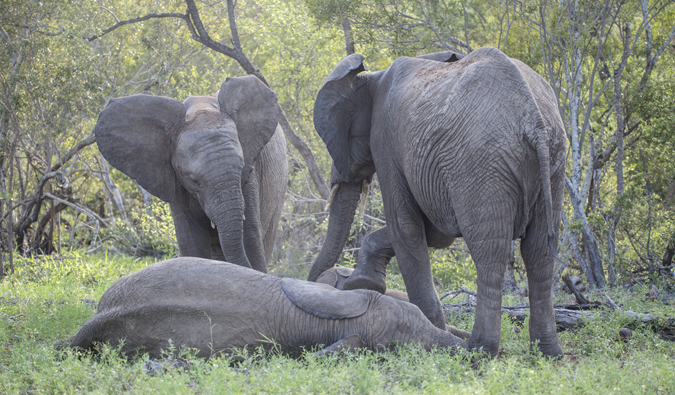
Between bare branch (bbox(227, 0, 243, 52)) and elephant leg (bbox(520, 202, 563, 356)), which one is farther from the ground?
bare branch (bbox(227, 0, 243, 52))

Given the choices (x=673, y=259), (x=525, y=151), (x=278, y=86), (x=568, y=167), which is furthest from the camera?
(x=278, y=86)

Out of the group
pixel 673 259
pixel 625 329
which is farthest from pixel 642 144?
pixel 625 329

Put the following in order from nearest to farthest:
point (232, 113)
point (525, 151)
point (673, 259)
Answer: point (525, 151)
point (232, 113)
point (673, 259)

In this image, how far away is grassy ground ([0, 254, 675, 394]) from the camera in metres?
3.50

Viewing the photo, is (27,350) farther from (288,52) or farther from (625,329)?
(288,52)

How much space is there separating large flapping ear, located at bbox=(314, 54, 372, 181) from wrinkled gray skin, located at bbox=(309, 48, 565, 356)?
459 mm

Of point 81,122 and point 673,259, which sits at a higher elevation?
point 81,122

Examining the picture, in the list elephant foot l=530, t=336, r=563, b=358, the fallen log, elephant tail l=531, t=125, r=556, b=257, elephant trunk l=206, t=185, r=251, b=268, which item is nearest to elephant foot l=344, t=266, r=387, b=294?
elephant trunk l=206, t=185, r=251, b=268

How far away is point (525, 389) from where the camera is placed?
11.5 ft

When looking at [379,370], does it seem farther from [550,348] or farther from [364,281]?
[364,281]

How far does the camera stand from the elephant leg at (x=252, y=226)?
6.06 metres

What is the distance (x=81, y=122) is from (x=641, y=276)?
26.6 feet

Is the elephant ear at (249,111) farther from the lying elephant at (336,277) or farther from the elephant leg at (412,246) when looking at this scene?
the elephant leg at (412,246)

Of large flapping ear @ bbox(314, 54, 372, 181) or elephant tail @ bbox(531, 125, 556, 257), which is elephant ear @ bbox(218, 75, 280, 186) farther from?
elephant tail @ bbox(531, 125, 556, 257)
